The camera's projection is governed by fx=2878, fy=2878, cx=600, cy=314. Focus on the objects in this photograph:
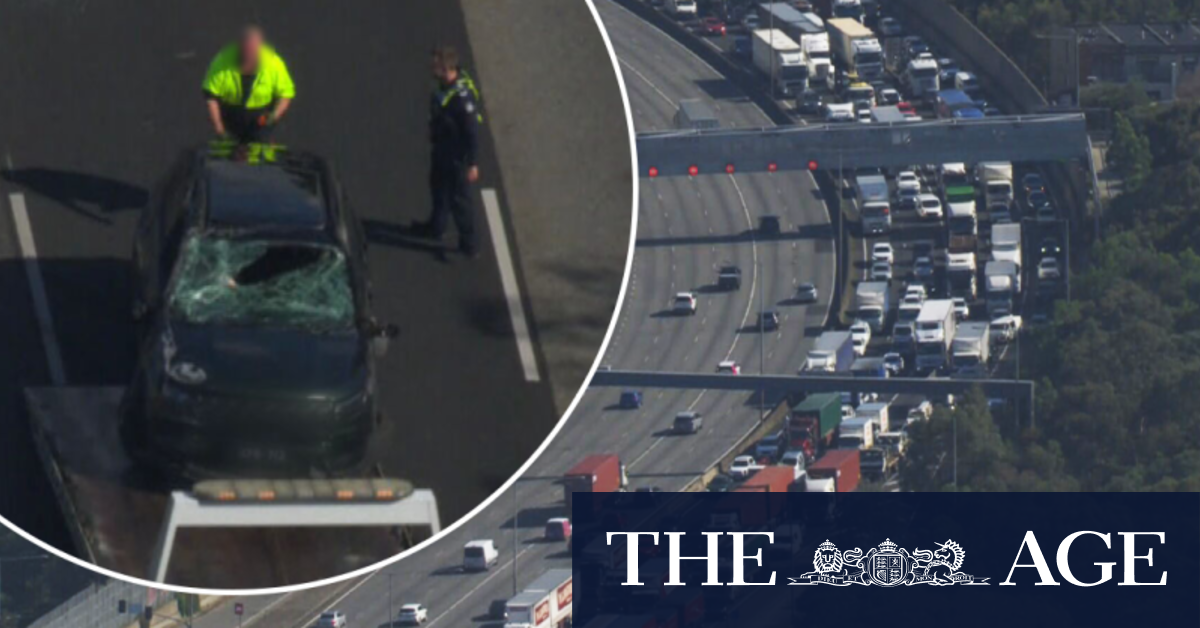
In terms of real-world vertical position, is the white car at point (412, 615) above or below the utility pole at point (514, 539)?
above

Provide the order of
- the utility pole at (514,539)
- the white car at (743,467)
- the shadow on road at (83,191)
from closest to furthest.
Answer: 1. the shadow on road at (83,191)
2. the utility pole at (514,539)
3. the white car at (743,467)

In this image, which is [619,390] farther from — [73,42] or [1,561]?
[73,42]

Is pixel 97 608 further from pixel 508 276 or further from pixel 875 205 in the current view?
pixel 508 276

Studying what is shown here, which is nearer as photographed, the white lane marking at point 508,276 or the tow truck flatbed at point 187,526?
the tow truck flatbed at point 187,526

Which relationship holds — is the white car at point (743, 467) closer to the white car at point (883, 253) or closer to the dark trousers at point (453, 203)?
the white car at point (883, 253)

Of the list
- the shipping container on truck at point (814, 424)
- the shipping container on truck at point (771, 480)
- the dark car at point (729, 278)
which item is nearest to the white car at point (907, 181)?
the dark car at point (729, 278)

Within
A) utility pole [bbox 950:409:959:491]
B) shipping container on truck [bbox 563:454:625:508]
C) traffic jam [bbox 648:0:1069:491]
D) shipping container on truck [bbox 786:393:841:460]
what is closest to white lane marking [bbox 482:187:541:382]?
traffic jam [bbox 648:0:1069:491]

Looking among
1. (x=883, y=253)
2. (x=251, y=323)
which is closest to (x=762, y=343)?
(x=883, y=253)

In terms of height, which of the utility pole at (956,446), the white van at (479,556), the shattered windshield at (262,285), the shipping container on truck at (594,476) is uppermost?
the shattered windshield at (262,285)
